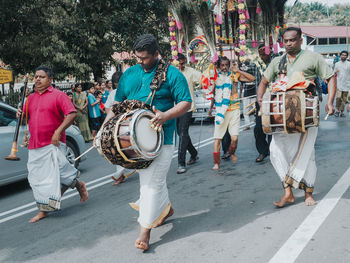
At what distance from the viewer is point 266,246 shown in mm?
3906

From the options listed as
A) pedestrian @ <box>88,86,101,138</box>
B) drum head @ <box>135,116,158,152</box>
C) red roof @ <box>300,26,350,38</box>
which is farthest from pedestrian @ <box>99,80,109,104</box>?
red roof @ <box>300,26,350,38</box>

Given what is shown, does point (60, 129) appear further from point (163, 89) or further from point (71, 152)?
point (71, 152)

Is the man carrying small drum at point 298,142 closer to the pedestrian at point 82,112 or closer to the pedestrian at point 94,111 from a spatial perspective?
the pedestrian at point 82,112

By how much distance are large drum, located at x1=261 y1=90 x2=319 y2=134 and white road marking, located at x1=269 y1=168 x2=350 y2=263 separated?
36.5 inches

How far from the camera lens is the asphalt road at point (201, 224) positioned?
3.89 metres

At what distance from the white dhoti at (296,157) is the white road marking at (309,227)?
30 centimetres

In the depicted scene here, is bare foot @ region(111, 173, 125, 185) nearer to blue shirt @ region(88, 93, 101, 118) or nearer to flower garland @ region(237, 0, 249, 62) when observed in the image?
blue shirt @ region(88, 93, 101, 118)

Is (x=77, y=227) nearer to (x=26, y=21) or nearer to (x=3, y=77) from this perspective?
(x=3, y=77)

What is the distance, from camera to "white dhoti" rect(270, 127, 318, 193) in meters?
4.89

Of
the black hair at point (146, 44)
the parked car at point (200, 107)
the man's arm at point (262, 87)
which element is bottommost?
the parked car at point (200, 107)

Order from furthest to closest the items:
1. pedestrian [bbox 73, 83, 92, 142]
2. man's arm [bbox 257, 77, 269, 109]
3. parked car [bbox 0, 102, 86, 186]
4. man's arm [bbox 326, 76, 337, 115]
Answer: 1. pedestrian [bbox 73, 83, 92, 142]
2. parked car [bbox 0, 102, 86, 186]
3. man's arm [bbox 257, 77, 269, 109]
4. man's arm [bbox 326, 76, 337, 115]

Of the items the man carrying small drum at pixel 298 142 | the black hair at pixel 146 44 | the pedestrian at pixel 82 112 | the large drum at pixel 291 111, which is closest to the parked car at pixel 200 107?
the pedestrian at pixel 82 112

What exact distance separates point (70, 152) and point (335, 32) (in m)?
66.8

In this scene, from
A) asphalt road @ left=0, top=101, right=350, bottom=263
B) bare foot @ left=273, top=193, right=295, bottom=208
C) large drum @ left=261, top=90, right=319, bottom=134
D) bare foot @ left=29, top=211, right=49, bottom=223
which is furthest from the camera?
bare foot @ left=29, top=211, right=49, bottom=223
